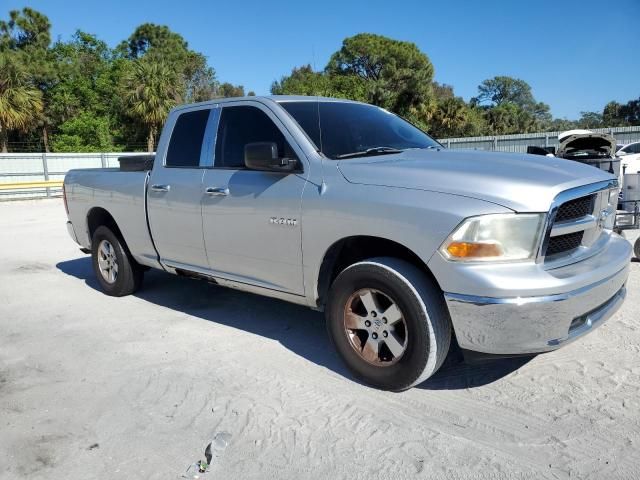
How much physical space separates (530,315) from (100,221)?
4856mm

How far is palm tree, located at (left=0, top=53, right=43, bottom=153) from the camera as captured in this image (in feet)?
93.6

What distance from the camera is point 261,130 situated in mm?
4312

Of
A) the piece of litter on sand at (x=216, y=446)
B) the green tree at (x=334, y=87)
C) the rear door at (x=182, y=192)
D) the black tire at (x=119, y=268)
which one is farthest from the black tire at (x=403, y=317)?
the green tree at (x=334, y=87)

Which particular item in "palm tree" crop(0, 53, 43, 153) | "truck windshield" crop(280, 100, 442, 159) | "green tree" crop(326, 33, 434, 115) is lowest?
"truck windshield" crop(280, 100, 442, 159)

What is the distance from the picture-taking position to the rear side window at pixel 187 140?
15.9ft

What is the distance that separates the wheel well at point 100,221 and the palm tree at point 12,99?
2661 cm

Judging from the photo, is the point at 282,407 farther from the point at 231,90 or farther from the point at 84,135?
the point at 231,90

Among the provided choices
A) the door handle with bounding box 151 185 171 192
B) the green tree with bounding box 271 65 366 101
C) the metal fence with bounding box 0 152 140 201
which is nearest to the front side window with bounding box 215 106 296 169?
the door handle with bounding box 151 185 171 192

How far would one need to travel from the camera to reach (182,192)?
476 cm

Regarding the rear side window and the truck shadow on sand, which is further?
the rear side window

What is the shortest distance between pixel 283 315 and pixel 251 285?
96 centimetres

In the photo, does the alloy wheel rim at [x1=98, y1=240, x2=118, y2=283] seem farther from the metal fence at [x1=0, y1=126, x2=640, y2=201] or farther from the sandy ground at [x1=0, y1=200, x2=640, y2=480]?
the metal fence at [x1=0, y1=126, x2=640, y2=201]

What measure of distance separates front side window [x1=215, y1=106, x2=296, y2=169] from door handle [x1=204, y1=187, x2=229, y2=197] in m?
0.21

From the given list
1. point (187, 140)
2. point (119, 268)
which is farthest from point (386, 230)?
point (119, 268)
